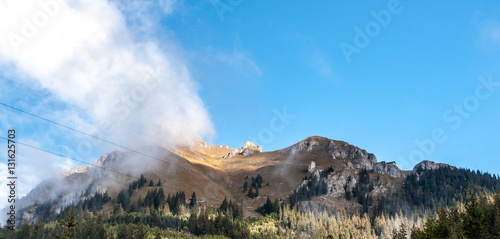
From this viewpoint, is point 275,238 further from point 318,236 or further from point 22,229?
point 22,229

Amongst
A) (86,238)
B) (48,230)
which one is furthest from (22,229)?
(86,238)

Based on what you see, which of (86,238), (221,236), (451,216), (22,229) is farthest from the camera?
(221,236)

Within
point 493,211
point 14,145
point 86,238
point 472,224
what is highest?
point 493,211

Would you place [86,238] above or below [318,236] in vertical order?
below

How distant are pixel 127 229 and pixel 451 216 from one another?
14963 centimetres

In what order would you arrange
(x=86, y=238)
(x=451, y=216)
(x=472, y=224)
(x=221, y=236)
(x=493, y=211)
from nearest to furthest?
(x=472, y=224) < (x=451, y=216) < (x=493, y=211) < (x=86, y=238) < (x=221, y=236)

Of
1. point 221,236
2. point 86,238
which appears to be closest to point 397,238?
point 221,236

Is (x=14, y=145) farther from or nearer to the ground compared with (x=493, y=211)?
nearer to the ground

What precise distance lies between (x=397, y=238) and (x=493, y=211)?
3299 centimetres

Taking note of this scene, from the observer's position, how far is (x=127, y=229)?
6698 inches

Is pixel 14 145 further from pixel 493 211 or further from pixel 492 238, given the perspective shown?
pixel 493 211

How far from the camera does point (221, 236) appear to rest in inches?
7707

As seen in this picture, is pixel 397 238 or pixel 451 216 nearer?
pixel 451 216

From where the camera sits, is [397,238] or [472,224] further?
[397,238]
